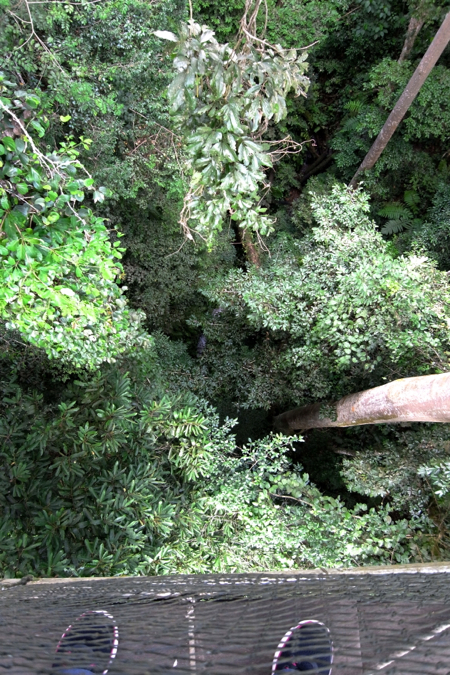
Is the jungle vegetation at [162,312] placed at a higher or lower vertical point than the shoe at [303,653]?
higher

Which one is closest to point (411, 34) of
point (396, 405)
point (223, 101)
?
point (223, 101)

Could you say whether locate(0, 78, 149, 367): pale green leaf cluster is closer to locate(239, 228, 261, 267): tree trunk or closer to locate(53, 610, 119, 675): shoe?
locate(53, 610, 119, 675): shoe

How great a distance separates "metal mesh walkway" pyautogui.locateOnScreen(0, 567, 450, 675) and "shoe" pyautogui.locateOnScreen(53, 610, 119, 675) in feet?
0.11

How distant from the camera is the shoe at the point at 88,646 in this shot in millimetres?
1096

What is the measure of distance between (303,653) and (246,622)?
23cm

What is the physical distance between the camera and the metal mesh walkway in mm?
1020

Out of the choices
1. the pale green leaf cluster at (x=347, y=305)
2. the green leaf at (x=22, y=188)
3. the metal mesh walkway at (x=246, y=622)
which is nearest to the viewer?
the metal mesh walkway at (x=246, y=622)

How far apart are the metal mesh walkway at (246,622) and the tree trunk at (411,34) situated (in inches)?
276

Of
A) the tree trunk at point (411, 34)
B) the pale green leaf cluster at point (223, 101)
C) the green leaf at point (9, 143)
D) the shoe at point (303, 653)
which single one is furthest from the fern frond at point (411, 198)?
the shoe at point (303, 653)

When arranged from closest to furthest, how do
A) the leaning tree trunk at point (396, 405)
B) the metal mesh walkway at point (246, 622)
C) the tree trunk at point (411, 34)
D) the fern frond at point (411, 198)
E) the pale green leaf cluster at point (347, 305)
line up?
the metal mesh walkway at point (246, 622)
the leaning tree trunk at point (396, 405)
the pale green leaf cluster at point (347, 305)
the tree trunk at point (411, 34)
the fern frond at point (411, 198)

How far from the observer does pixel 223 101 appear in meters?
2.19

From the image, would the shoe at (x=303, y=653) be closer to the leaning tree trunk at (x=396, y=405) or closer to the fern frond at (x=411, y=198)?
the leaning tree trunk at (x=396, y=405)

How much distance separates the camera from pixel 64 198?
2.47m

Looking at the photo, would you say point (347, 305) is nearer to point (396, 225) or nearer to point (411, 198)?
point (396, 225)
